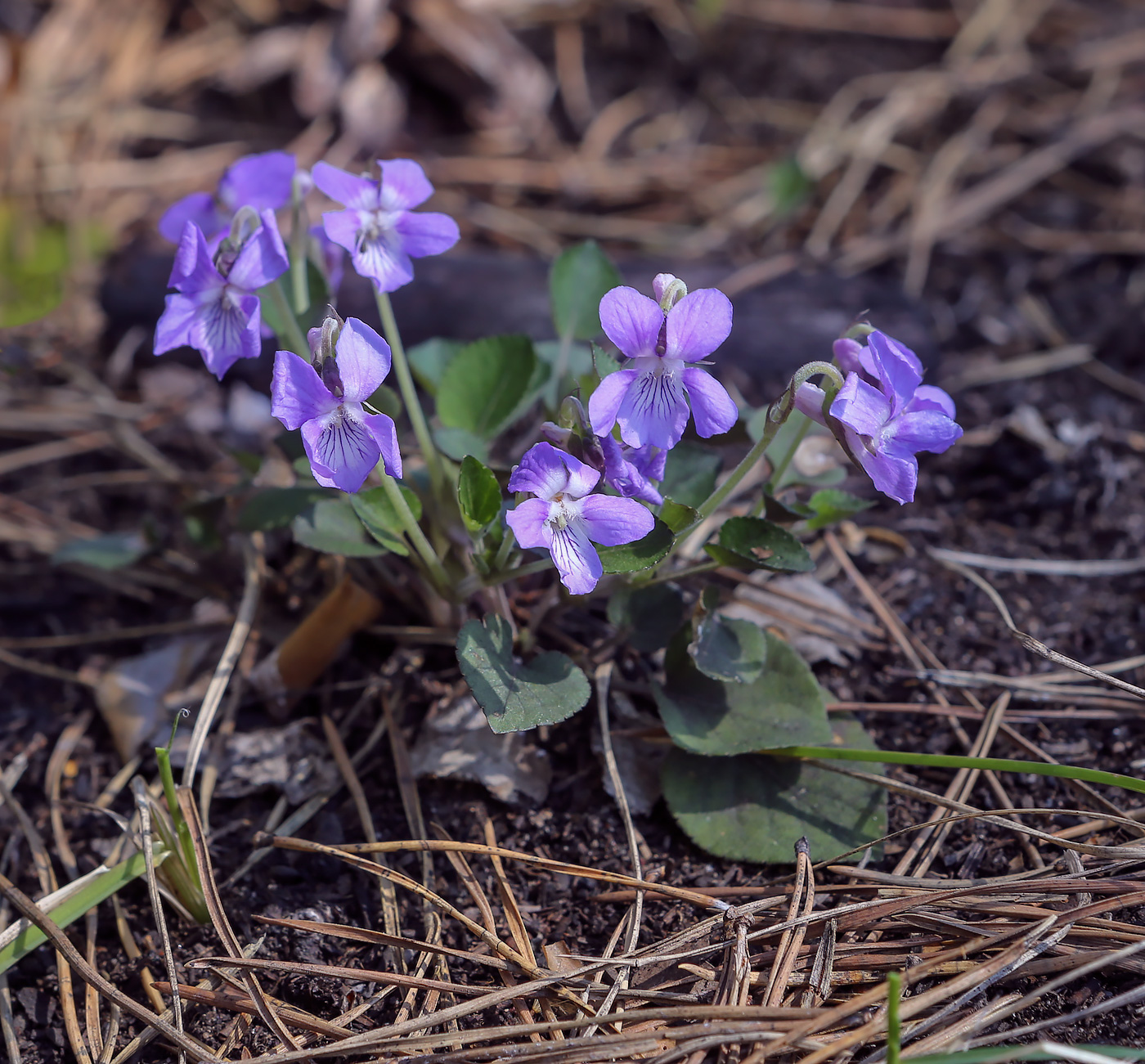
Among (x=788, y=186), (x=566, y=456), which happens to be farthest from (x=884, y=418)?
(x=788, y=186)

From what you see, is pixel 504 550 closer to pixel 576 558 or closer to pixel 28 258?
pixel 576 558

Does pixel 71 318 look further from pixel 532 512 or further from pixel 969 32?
pixel 969 32

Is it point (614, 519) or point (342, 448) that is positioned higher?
point (342, 448)

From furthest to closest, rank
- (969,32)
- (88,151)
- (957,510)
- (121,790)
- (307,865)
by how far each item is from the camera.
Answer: (969,32) < (88,151) < (957,510) < (121,790) < (307,865)

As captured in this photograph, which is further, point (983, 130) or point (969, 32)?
point (969, 32)

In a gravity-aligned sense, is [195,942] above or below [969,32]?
below

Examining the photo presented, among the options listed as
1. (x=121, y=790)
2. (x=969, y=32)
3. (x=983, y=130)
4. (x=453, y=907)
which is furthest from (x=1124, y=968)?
(x=969, y=32)

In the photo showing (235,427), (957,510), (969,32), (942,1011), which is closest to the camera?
(942,1011)
